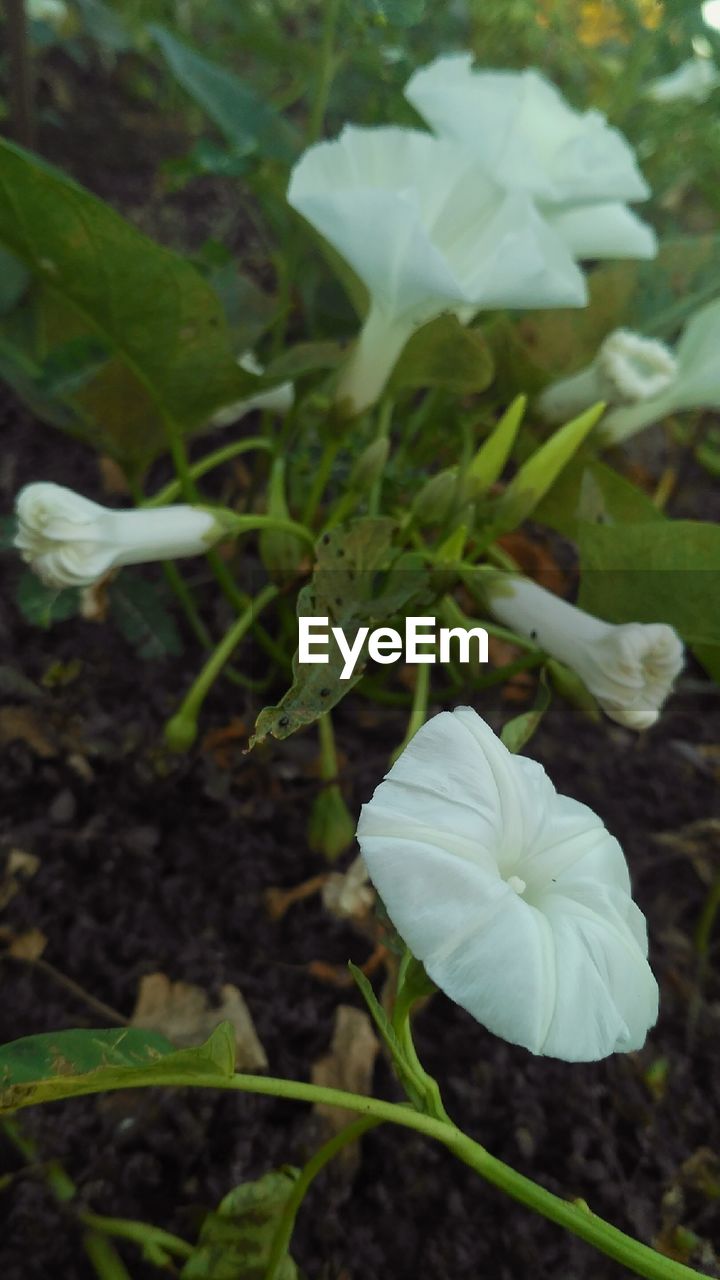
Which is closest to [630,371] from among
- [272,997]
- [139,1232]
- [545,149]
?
[545,149]

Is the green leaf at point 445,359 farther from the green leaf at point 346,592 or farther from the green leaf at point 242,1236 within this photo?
the green leaf at point 242,1236

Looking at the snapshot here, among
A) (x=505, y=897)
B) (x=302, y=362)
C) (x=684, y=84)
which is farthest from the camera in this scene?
(x=684, y=84)

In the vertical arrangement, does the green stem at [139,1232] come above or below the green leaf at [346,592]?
below

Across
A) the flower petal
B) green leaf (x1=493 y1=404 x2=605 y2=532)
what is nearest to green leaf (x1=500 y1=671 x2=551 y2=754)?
green leaf (x1=493 y1=404 x2=605 y2=532)

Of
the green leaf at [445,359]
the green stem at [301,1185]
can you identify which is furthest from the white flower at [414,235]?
the green stem at [301,1185]

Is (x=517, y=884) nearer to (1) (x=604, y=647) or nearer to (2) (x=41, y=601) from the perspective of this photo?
(1) (x=604, y=647)

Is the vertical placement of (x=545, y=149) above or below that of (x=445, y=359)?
above
